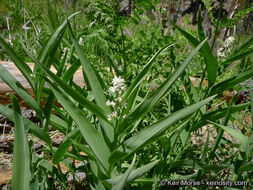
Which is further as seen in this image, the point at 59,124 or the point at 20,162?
the point at 59,124

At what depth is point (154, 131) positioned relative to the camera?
0.65 m

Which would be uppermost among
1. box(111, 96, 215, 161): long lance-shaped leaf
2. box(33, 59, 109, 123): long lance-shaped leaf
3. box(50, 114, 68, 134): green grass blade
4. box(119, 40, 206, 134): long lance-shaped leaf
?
box(50, 114, 68, 134): green grass blade

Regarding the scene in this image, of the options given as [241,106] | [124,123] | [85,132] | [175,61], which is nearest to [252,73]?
[241,106]

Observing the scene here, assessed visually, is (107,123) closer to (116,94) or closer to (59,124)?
(116,94)

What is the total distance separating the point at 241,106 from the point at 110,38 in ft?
1.91

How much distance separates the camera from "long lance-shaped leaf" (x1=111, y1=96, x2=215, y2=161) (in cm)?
64

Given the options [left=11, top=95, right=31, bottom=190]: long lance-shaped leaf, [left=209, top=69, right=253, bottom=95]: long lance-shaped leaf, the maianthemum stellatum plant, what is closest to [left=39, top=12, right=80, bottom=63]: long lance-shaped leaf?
the maianthemum stellatum plant

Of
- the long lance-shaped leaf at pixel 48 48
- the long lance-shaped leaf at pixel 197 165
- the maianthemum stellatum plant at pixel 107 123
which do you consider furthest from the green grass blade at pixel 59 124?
the long lance-shaped leaf at pixel 197 165

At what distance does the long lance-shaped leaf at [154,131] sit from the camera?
2.11 feet

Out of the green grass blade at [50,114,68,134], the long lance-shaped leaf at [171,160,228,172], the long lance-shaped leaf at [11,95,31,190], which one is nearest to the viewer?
the long lance-shaped leaf at [11,95,31,190]

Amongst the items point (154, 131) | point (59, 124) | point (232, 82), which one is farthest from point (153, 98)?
point (59, 124)

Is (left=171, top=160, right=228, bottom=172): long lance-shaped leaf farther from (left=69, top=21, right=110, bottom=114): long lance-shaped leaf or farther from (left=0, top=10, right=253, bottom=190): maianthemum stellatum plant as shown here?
(left=69, top=21, right=110, bottom=114): long lance-shaped leaf

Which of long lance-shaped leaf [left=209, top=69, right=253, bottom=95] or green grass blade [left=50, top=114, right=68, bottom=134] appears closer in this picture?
long lance-shaped leaf [left=209, top=69, right=253, bottom=95]

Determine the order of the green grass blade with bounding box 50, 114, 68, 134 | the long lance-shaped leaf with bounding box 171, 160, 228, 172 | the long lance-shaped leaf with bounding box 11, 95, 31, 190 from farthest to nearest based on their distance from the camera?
1. the green grass blade with bounding box 50, 114, 68, 134
2. the long lance-shaped leaf with bounding box 171, 160, 228, 172
3. the long lance-shaped leaf with bounding box 11, 95, 31, 190
